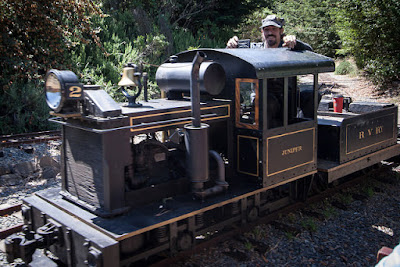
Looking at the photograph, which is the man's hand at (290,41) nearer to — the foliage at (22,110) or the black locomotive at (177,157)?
the black locomotive at (177,157)

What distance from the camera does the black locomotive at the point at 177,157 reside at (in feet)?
13.5

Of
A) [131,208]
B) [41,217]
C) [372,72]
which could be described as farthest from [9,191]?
[372,72]

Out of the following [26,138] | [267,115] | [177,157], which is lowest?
[26,138]

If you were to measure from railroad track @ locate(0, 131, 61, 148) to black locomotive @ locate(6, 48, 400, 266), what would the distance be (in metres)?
4.45

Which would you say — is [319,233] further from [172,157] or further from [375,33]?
[375,33]

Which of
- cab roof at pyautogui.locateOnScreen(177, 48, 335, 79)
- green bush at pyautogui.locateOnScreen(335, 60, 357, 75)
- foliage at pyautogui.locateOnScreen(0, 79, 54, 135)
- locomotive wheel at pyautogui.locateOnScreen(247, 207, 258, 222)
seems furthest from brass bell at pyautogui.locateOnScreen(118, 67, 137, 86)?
green bush at pyautogui.locateOnScreen(335, 60, 357, 75)

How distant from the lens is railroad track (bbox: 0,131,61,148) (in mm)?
8867

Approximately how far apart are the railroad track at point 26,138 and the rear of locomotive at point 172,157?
4.46 m

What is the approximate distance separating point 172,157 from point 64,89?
1.67m

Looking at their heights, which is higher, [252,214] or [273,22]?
[273,22]

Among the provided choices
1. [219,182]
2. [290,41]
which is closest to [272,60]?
[290,41]

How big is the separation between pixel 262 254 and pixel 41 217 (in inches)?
101

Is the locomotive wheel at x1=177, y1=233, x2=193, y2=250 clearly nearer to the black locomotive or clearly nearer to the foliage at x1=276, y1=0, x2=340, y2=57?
the black locomotive

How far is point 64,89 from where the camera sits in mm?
4039
